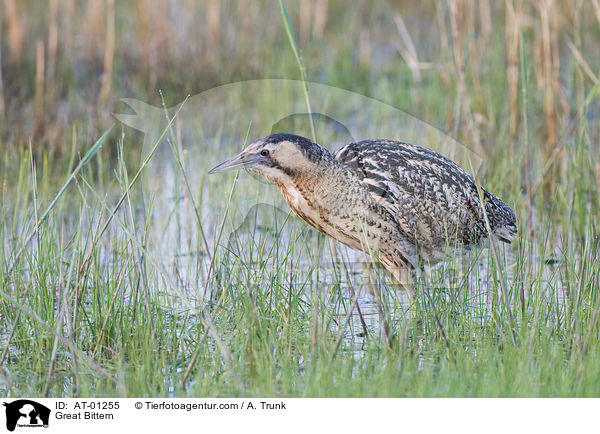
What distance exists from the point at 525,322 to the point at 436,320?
36cm

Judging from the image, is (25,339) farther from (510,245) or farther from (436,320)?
(510,245)

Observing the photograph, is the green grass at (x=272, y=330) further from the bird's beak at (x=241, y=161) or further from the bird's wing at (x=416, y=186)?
the bird's wing at (x=416, y=186)

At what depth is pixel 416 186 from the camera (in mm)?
4328

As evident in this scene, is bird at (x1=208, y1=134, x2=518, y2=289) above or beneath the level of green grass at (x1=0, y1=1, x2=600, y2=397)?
above
